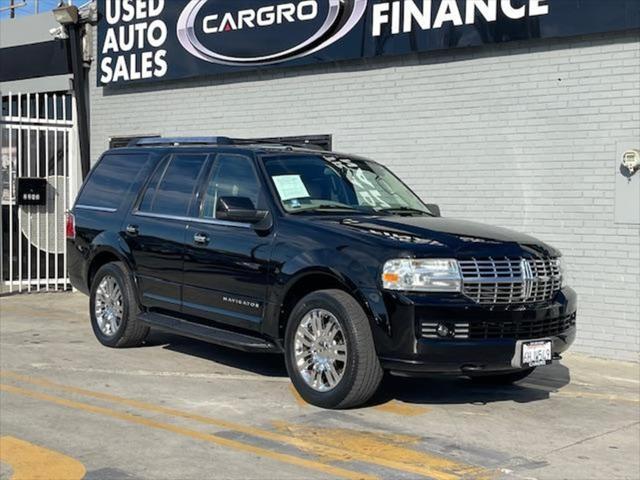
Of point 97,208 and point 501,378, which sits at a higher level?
point 97,208

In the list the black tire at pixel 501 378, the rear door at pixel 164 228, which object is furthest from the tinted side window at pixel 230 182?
the black tire at pixel 501 378

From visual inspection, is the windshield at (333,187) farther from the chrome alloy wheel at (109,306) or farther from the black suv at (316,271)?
the chrome alloy wheel at (109,306)

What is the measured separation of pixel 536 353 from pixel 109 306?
14.3 ft

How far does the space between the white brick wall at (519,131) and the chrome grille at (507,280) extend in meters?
2.73

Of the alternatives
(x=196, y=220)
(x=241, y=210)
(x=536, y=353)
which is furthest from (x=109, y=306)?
(x=536, y=353)

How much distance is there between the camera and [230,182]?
24.9ft

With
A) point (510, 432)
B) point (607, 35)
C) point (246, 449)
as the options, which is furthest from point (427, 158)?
point (246, 449)

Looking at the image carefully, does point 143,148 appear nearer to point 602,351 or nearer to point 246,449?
point 246,449

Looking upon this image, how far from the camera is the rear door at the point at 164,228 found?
25.7ft

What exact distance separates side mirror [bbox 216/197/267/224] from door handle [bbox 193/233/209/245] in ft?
1.54

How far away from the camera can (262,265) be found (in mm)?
6973

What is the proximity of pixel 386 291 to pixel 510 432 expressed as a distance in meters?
1.29

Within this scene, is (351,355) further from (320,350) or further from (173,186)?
(173,186)

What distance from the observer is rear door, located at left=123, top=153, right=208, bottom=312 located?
7.84m
